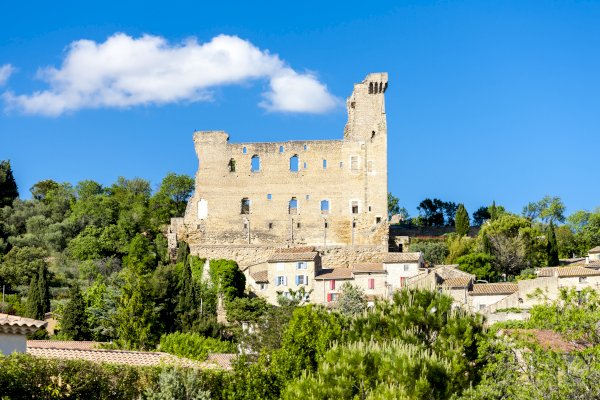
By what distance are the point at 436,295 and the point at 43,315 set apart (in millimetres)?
30334

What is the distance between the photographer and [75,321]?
5084 cm

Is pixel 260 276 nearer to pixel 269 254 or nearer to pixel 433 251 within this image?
pixel 269 254

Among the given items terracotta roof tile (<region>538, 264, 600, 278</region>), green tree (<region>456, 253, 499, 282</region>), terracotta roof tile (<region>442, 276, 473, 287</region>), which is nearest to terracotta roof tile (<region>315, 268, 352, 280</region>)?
terracotta roof tile (<region>442, 276, 473, 287</region>)

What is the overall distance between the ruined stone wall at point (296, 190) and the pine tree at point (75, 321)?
18.7 meters

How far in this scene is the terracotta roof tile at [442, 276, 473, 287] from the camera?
53.2 metres

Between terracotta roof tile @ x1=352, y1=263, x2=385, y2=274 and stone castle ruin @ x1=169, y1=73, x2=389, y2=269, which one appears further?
stone castle ruin @ x1=169, y1=73, x2=389, y2=269

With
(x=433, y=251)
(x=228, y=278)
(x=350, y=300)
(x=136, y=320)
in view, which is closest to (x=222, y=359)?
(x=136, y=320)

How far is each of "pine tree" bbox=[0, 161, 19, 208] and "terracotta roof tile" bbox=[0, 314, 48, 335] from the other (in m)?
61.2

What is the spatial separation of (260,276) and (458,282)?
14.7m

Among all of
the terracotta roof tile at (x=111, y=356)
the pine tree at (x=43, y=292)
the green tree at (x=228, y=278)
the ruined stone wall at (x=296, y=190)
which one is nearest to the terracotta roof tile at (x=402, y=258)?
the ruined stone wall at (x=296, y=190)

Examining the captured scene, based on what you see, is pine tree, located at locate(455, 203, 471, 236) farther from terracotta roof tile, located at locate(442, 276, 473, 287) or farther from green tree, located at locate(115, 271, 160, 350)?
green tree, located at locate(115, 271, 160, 350)

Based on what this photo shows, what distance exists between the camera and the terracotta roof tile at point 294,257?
60062mm

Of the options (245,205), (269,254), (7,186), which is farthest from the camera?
(7,186)

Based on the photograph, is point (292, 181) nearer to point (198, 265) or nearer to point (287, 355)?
point (198, 265)
